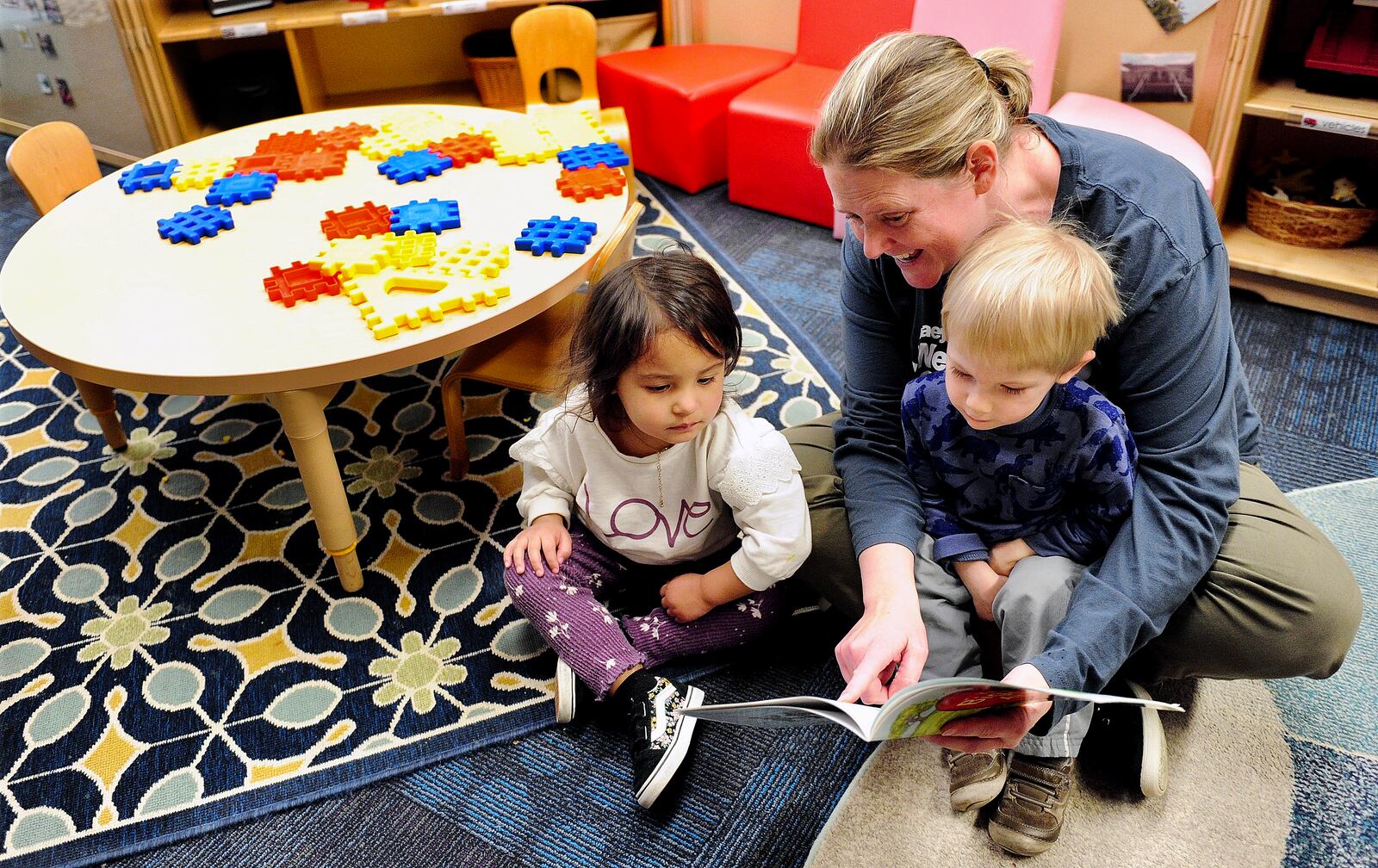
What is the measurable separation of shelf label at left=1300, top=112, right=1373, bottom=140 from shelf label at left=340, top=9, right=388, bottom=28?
2443 mm

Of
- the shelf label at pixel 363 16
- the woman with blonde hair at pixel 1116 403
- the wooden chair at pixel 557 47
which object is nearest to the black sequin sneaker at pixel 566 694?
the woman with blonde hair at pixel 1116 403

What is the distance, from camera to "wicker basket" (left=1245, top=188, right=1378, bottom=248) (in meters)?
2.34

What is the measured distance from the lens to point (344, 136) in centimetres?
207

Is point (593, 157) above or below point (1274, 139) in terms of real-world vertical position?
above

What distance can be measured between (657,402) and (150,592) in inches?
41.1

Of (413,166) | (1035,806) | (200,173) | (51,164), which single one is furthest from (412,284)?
(1035,806)

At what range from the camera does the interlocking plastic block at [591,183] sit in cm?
182

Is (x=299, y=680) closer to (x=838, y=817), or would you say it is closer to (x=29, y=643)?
(x=29, y=643)

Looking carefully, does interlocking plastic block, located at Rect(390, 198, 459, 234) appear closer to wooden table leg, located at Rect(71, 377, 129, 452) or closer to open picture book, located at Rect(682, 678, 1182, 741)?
wooden table leg, located at Rect(71, 377, 129, 452)

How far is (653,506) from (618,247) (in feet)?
1.55

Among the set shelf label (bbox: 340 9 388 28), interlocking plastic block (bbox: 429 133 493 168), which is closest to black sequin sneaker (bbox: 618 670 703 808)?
interlocking plastic block (bbox: 429 133 493 168)

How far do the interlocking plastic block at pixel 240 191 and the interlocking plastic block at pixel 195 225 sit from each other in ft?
0.20

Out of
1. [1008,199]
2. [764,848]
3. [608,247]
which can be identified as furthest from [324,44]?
[764,848]

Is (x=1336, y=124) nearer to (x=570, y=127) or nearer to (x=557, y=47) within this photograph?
(x=570, y=127)
